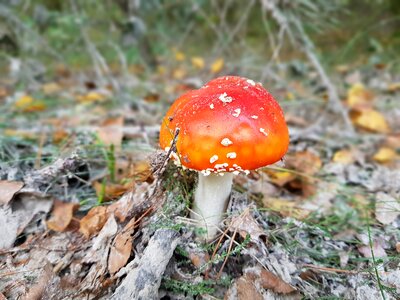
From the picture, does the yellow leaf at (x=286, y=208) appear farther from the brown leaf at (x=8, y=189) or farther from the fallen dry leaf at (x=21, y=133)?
the fallen dry leaf at (x=21, y=133)

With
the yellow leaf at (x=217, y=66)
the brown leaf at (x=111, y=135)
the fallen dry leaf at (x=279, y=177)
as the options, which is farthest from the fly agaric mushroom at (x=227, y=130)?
the yellow leaf at (x=217, y=66)

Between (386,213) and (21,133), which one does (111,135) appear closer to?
(21,133)

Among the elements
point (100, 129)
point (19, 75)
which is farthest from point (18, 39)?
point (100, 129)

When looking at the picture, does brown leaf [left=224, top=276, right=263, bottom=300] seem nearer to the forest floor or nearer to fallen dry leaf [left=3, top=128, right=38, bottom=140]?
the forest floor

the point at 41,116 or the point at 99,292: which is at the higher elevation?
the point at 41,116

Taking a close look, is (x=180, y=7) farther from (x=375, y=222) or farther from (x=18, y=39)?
(x=375, y=222)
